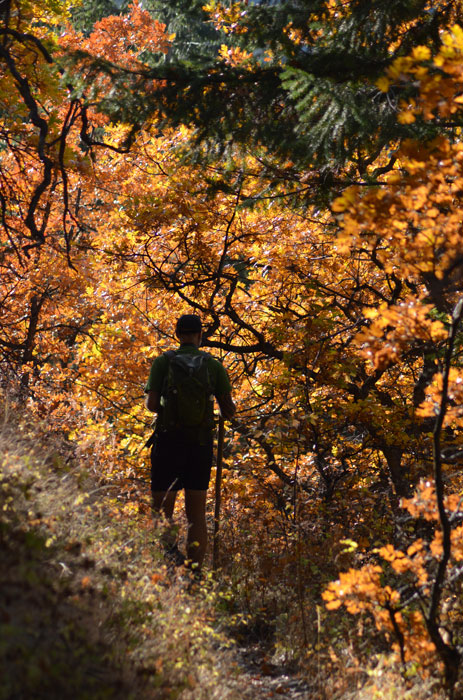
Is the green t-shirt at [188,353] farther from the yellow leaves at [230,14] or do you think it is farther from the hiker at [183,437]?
the yellow leaves at [230,14]

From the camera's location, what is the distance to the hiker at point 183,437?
4.88 m

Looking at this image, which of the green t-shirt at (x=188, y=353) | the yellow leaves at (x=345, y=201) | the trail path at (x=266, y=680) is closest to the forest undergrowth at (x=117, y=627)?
the trail path at (x=266, y=680)

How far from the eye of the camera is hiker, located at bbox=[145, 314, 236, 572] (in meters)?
4.88

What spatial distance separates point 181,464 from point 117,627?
1.83 metres

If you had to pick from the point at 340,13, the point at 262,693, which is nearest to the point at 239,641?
the point at 262,693

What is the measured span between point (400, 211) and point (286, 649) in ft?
9.93

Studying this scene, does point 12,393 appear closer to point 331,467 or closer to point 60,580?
point 331,467

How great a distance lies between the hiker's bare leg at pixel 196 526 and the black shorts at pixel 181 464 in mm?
70

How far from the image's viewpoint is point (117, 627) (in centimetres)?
322

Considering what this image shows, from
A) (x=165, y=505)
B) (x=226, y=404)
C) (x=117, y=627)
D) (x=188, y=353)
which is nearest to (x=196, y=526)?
(x=165, y=505)

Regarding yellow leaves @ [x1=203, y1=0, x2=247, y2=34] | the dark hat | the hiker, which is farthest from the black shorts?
yellow leaves @ [x1=203, y1=0, x2=247, y2=34]

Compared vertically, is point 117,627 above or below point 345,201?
below

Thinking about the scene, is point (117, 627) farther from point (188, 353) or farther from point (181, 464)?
point (188, 353)

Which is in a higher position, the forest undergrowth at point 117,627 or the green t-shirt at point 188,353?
the green t-shirt at point 188,353
